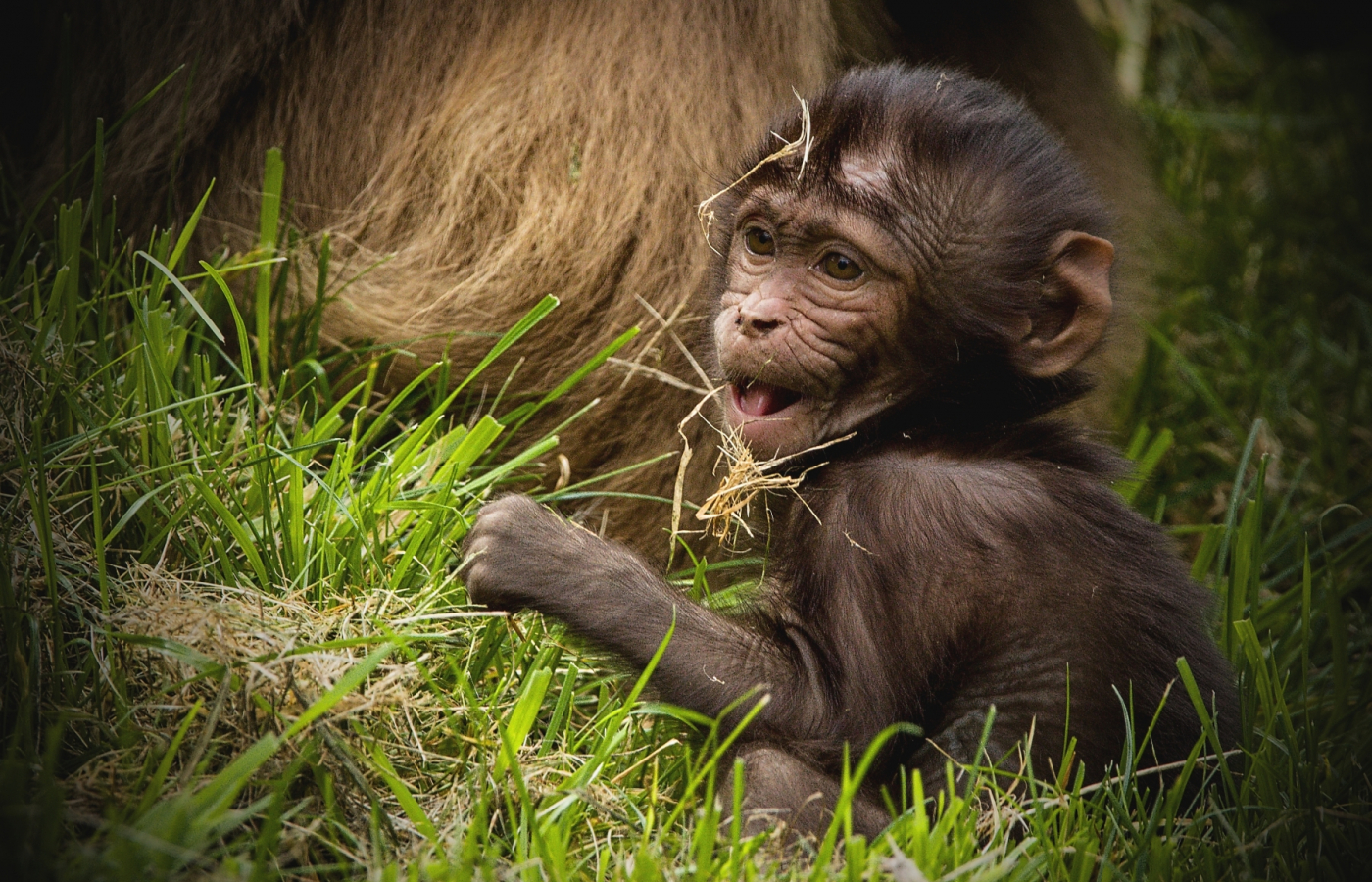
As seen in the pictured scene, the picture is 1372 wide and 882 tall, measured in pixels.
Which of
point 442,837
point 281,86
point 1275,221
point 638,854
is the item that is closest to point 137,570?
point 442,837

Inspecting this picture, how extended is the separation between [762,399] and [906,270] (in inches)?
13.0

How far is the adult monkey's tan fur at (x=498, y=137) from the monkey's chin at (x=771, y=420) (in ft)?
1.20

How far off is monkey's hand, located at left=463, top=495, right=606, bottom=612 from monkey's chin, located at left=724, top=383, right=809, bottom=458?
12.8 inches

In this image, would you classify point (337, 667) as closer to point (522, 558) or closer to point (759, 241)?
point (522, 558)

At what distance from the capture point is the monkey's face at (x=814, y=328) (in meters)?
2.31

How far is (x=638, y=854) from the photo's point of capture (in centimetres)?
182

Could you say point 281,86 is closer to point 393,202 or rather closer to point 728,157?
point 393,202

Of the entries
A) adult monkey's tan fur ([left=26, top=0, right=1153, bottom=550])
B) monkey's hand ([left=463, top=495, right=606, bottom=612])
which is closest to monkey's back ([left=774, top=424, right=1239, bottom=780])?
monkey's hand ([left=463, top=495, right=606, bottom=612])

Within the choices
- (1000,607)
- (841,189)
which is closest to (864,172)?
(841,189)

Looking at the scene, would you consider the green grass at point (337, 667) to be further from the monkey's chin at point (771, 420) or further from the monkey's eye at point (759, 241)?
the monkey's eye at point (759, 241)

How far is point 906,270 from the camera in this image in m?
2.31

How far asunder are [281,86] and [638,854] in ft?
6.20

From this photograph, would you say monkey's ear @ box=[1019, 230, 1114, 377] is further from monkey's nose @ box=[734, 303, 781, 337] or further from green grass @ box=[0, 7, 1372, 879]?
green grass @ box=[0, 7, 1372, 879]

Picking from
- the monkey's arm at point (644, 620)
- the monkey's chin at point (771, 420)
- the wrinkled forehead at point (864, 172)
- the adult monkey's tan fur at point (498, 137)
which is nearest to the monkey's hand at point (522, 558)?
the monkey's arm at point (644, 620)
